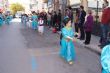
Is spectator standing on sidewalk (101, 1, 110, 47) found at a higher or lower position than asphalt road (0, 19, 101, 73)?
higher

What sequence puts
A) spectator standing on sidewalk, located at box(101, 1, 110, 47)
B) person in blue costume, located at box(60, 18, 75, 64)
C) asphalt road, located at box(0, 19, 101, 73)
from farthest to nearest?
1. spectator standing on sidewalk, located at box(101, 1, 110, 47)
2. person in blue costume, located at box(60, 18, 75, 64)
3. asphalt road, located at box(0, 19, 101, 73)

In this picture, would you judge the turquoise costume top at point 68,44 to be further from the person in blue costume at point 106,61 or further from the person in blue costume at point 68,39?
the person in blue costume at point 106,61

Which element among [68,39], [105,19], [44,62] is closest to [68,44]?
[68,39]

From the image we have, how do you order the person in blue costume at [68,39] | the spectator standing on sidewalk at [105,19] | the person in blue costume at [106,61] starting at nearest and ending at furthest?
the person in blue costume at [106,61] < the person in blue costume at [68,39] < the spectator standing on sidewalk at [105,19]

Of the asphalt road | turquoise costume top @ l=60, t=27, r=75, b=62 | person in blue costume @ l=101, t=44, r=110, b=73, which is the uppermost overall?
person in blue costume @ l=101, t=44, r=110, b=73

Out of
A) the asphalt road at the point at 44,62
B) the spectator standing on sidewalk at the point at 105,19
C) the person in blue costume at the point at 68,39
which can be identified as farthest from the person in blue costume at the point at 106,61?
the spectator standing on sidewalk at the point at 105,19

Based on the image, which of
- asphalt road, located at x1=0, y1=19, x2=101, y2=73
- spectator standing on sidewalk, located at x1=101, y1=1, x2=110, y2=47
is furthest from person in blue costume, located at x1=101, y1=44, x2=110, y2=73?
spectator standing on sidewalk, located at x1=101, y1=1, x2=110, y2=47

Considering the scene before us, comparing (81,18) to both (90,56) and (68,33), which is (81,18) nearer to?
(90,56)

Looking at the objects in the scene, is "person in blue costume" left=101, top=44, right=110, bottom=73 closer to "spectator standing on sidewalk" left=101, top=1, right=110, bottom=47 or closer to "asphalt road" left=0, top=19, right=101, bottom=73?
"asphalt road" left=0, top=19, right=101, bottom=73

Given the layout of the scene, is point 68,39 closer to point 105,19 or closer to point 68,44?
point 68,44


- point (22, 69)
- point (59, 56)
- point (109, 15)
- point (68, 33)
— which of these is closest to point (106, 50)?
point (22, 69)

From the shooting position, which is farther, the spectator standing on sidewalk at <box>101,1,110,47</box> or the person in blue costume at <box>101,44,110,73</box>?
the spectator standing on sidewalk at <box>101,1,110,47</box>

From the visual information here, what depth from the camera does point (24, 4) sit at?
182m

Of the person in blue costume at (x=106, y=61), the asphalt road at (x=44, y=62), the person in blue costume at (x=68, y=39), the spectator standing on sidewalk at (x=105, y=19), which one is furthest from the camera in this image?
the spectator standing on sidewalk at (x=105, y=19)
